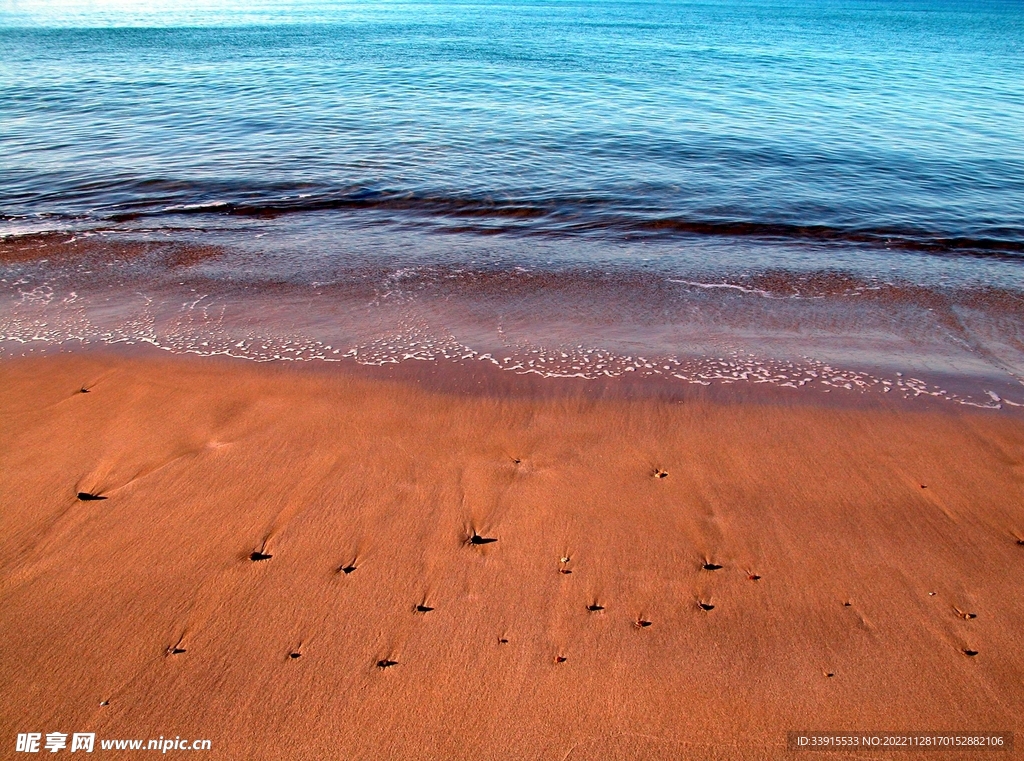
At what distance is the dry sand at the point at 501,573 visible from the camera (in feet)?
8.60

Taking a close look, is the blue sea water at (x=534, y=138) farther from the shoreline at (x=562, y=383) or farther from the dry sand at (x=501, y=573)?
the dry sand at (x=501, y=573)

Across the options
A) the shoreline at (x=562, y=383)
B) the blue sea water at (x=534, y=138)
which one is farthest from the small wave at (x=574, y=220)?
the shoreline at (x=562, y=383)

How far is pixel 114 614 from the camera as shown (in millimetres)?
2992

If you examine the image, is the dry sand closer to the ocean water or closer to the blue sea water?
the ocean water

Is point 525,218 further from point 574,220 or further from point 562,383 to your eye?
point 562,383

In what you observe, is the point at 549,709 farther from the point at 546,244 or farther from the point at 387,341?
the point at 546,244

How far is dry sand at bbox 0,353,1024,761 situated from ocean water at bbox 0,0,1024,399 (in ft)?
3.61

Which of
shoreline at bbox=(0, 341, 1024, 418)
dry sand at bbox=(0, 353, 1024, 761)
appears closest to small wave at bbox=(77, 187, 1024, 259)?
shoreline at bbox=(0, 341, 1024, 418)

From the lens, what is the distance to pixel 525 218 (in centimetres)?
953

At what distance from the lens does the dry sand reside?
103 inches

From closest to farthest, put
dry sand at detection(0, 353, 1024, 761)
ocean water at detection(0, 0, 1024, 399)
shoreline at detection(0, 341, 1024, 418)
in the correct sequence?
dry sand at detection(0, 353, 1024, 761) < shoreline at detection(0, 341, 1024, 418) < ocean water at detection(0, 0, 1024, 399)

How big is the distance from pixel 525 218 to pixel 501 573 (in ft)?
23.8

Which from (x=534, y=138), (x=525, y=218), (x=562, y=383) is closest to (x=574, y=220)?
(x=525, y=218)

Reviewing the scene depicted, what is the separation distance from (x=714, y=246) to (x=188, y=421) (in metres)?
7.08
